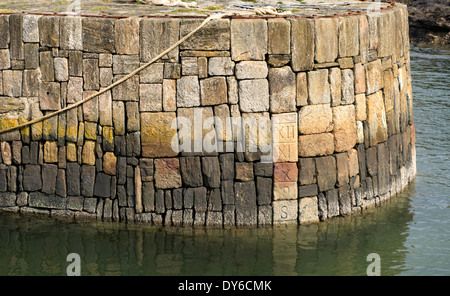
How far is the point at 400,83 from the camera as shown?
11211mm

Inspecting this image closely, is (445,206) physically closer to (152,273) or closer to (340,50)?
(340,50)

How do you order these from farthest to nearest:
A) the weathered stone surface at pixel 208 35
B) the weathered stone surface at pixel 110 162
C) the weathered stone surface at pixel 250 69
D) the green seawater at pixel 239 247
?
the weathered stone surface at pixel 110 162 → the weathered stone surface at pixel 250 69 → the weathered stone surface at pixel 208 35 → the green seawater at pixel 239 247

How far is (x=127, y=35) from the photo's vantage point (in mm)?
9484

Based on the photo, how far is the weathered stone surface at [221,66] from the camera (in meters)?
9.42

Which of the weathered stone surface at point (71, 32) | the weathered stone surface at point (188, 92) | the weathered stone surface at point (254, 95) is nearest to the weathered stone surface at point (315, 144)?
the weathered stone surface at point (254, 95)

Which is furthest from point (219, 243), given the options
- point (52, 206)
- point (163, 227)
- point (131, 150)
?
point (52, 206)

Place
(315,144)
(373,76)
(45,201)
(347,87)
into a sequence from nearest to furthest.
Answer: (315,144) → (347,87) → (45,201) → (373,76)

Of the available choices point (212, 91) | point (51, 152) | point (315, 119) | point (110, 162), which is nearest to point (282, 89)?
point (315, 119)

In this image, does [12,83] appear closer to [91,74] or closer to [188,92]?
[91,74]

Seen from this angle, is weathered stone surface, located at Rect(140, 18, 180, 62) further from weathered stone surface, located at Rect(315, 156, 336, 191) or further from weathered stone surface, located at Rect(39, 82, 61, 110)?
weathered stone surface, located at Rect(315, 156, 336, 191)

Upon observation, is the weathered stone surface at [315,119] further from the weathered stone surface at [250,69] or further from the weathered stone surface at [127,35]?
the weathered stone surface at [127,35]

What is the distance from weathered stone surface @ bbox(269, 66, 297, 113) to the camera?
950 centimetres

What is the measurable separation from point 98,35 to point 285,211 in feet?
10.5

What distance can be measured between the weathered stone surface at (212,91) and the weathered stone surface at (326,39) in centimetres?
124
